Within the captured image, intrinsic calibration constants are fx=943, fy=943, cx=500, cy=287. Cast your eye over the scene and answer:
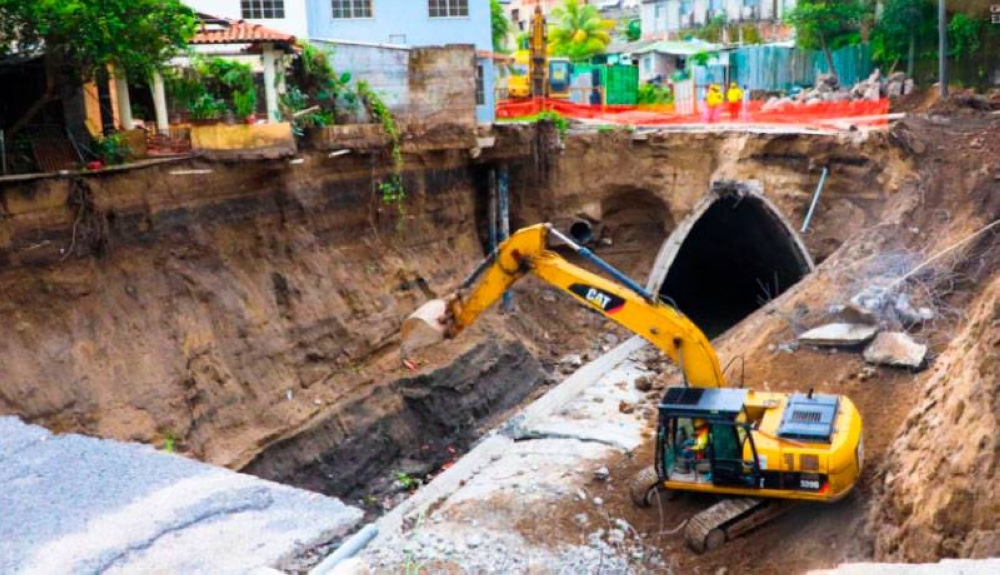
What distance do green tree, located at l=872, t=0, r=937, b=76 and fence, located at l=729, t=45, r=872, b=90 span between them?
1.28m

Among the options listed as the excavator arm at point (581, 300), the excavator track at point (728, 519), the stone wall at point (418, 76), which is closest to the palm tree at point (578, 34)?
the stone wall at point (418, 76)

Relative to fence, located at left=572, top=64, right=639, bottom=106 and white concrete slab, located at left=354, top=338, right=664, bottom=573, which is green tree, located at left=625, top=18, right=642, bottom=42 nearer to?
fence, located at left=572, top=64, right=639, bottom=106

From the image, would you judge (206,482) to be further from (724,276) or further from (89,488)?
(724,276)

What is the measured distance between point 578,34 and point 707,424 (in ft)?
Answer: 142

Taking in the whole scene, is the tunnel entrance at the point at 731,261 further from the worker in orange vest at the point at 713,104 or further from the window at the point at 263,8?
the window at the point at 263,8

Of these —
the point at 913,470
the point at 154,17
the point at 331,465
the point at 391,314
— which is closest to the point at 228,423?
the point at 331,465

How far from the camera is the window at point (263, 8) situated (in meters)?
28.2

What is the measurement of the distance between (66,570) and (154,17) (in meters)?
9.76

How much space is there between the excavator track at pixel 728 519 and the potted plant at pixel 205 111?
36.9ft

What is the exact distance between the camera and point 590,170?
2609 cm

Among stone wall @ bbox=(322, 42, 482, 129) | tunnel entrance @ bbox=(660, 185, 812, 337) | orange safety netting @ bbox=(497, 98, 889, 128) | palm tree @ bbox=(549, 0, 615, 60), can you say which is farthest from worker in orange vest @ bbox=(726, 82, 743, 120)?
palm tree @ bbox=(549, 0, 615, 60)

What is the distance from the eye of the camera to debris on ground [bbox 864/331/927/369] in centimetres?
1415

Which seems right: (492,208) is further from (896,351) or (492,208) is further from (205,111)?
(896,351)

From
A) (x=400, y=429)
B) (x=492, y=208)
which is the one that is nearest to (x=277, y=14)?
(x=492, y=208)
